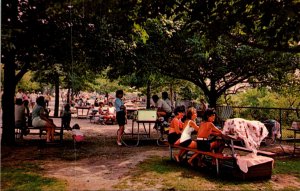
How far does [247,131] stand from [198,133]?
1.20m

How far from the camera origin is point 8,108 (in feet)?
37.6

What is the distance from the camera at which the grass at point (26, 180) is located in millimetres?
6494

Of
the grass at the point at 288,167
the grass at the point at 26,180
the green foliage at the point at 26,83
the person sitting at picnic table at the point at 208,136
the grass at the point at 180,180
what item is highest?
the green foliage at the point at 26,83

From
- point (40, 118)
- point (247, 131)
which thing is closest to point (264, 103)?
point (40, 118)

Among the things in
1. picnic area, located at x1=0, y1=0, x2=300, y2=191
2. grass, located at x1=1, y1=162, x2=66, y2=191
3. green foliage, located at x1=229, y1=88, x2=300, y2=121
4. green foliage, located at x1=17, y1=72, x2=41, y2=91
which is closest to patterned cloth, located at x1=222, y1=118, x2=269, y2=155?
picnic area, located at x1=0, y1=0, x2=300, y2=191

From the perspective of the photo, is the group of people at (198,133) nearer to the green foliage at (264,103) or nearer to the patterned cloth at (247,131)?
the patterned cloth at (247,131)

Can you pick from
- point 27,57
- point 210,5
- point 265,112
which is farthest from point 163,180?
point 265,112

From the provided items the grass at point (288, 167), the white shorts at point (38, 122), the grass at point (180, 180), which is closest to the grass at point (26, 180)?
the grass at point (180, 180)

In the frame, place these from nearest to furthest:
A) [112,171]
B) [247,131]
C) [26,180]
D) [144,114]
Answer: [26,180] < [247,131] < [112,171] < [144,114]

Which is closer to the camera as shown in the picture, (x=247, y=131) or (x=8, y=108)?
(x=247, y=131)

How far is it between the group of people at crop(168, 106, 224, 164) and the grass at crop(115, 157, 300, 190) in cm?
59

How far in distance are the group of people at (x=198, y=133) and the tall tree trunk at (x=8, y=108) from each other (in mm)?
5559

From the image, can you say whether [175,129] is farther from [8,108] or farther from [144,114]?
[8,108]

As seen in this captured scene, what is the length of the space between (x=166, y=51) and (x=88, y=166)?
9.16 meters
